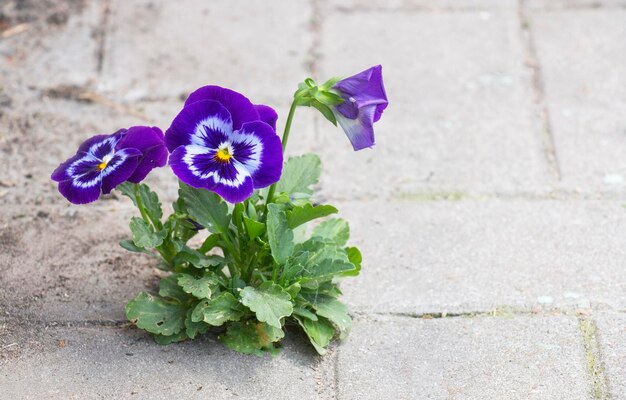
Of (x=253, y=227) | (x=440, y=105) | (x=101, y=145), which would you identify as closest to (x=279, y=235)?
(x=253, y=227)

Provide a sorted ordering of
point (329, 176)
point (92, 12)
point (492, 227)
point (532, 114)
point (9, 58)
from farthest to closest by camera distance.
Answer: point (92, 12) < point (9, 58) < point (532, 114) < point (329, 176) < point (492, 227)

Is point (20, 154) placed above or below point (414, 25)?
below

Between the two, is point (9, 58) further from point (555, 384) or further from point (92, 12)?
point (555, 384)

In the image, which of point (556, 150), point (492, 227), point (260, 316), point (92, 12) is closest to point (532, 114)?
point (556, 150)

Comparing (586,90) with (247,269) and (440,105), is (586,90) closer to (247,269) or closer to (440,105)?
(440,105)

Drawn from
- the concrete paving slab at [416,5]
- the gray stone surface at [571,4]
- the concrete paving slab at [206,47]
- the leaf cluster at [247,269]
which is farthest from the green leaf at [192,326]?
the gray stone surface at [571,4]

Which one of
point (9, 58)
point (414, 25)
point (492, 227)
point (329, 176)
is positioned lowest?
point (492, 227)

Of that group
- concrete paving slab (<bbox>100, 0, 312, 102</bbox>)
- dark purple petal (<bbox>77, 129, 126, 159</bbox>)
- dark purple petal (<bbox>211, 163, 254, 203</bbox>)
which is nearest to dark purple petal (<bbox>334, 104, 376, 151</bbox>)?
dark purple petal (<bbox>211, 163, 254, 203</bbox>)
